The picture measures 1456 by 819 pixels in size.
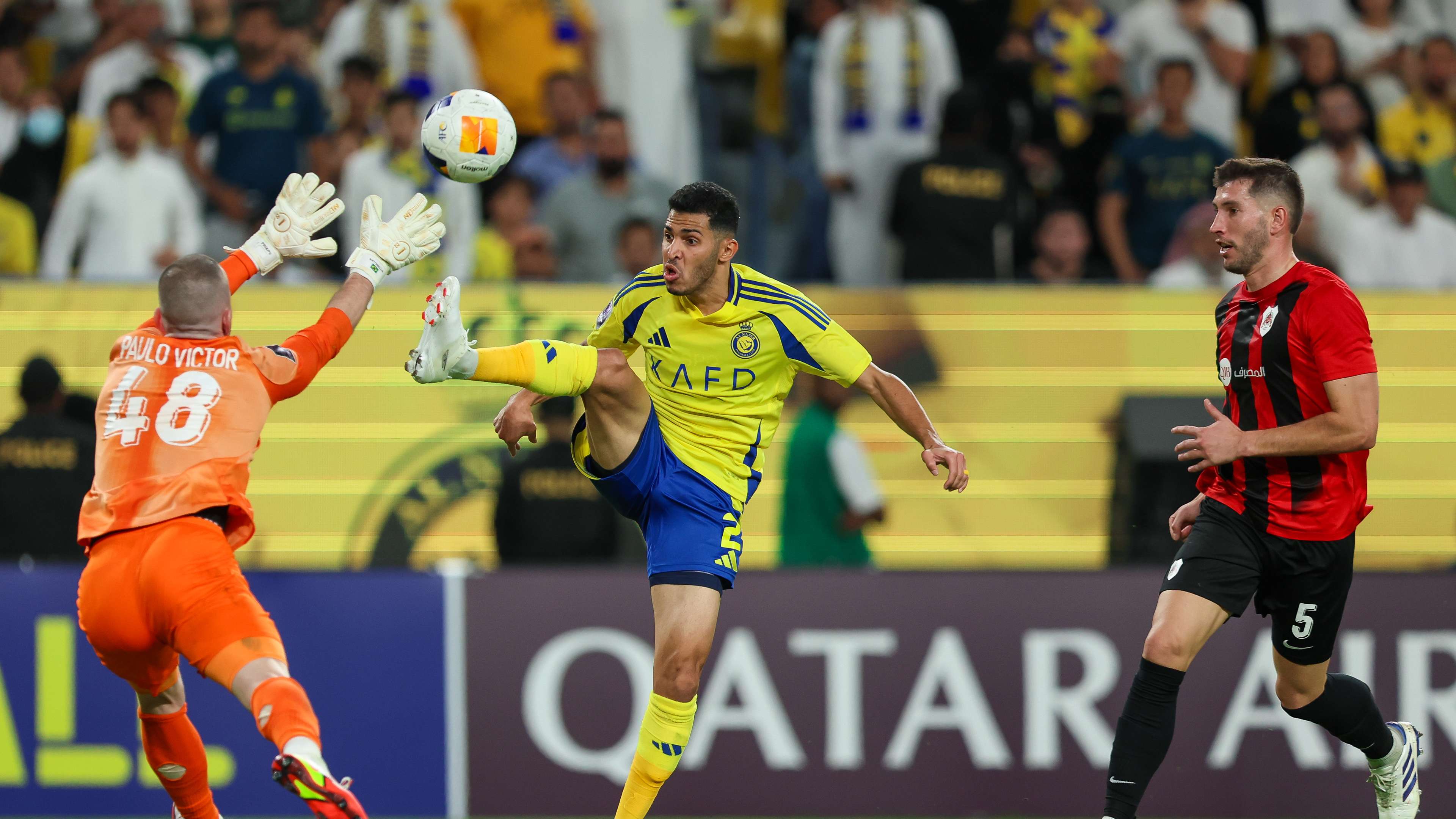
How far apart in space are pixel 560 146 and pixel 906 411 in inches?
217

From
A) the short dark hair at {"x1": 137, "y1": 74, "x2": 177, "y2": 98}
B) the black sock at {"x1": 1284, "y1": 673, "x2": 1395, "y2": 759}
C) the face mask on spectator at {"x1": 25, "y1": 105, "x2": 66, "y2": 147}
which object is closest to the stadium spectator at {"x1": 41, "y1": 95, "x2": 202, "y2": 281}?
the short dark hair at {"x1": 137, "y1": 74, "x2": 177, "y2": 98}

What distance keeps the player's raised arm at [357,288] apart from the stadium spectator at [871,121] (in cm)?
497

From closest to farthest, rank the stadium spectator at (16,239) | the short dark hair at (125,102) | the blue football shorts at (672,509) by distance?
the blue football shorts at (672,509) → the short dark hair at (125,102) → the stadium spectator at (16,239)

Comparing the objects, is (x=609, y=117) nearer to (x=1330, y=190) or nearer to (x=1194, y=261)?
(x=1194, y=261)

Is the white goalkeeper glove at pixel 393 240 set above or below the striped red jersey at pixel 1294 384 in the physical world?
above

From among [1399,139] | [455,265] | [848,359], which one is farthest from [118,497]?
[1399,139]

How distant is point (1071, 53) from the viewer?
12.2 metres

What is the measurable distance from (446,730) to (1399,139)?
7725mm

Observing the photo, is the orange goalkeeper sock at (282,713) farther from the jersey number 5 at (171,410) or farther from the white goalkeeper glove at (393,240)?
the white goalkeeper glove at (393,240)

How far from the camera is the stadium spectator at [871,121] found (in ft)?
36.9

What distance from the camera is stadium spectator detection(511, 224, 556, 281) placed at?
→ 10.0 m

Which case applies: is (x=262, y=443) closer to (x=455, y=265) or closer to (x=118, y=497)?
(x=455, y=265)

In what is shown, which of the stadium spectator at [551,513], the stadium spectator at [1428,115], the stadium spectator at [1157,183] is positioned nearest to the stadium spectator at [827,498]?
the stadium spectator at [551,513]

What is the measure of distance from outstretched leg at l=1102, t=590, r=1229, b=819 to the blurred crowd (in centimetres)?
425
